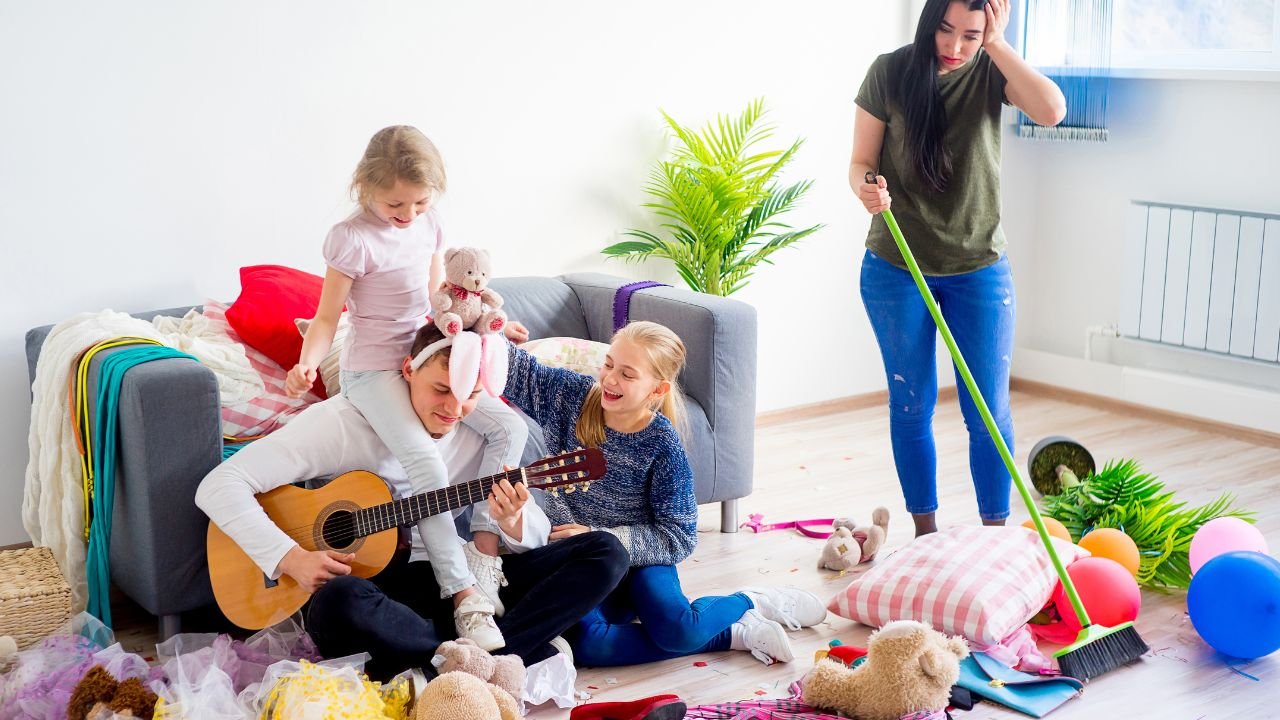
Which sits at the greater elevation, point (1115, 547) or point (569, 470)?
point (569, 470)

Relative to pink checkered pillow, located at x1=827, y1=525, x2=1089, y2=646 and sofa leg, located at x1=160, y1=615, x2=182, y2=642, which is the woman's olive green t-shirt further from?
sofa leg, located at x1=160, y1=615, x2=182, y2=642

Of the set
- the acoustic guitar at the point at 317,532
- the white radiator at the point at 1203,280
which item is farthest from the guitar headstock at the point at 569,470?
the white radiator at the point at 1203,280

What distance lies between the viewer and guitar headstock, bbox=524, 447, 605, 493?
7.29ft

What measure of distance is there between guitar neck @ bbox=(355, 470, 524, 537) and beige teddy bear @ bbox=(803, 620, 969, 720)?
669mm

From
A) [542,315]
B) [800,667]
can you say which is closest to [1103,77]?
[542,315]

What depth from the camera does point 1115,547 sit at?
275 centimetres

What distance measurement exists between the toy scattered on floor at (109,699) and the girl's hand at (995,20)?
202cm

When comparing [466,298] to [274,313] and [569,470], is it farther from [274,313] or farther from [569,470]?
[274,313]

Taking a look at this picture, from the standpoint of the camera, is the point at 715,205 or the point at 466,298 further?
the point at 715,205

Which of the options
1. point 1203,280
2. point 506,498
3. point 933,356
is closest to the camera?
point 506,498

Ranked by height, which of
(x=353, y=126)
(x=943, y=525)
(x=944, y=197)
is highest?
(x=353, y=126)

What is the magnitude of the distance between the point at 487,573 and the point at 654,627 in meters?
0.34

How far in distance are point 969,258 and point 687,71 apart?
5.12 feet

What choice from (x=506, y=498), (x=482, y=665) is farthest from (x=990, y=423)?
(x=482, y=665)
